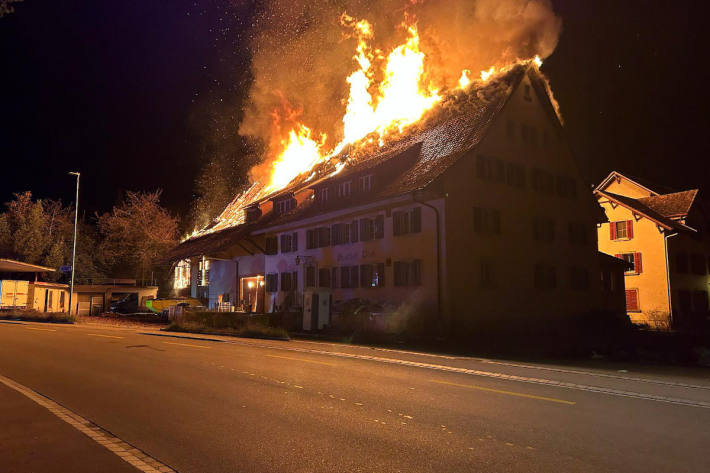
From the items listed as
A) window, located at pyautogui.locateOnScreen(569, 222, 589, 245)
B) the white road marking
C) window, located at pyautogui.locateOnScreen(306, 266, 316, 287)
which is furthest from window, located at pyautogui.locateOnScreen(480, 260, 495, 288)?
the white road marking

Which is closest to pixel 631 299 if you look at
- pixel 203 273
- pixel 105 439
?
pixel 203 273

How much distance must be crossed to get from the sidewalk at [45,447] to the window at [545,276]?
24773 mm

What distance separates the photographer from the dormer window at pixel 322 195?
32.1 meters

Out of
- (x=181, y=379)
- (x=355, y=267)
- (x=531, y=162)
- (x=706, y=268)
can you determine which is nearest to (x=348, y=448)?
(x=181, y=379)

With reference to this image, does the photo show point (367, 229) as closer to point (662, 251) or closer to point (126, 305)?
point (662, 251)

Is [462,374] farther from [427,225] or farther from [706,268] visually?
[706,268]

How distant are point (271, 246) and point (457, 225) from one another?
15.3 metres

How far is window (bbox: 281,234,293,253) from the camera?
34125 mm

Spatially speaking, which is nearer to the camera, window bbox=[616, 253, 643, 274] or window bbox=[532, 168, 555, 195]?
window bbox=[532, 168, 555, 195]

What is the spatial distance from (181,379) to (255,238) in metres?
27.3

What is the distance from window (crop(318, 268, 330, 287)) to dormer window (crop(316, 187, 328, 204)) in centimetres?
418

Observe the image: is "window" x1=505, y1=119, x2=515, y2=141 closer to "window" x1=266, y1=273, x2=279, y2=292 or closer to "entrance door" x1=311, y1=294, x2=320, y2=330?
"entrance door" x1=311, y1=294, x2=320, y2=330

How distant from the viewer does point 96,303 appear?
43.4 meters

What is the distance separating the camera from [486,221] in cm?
2606
